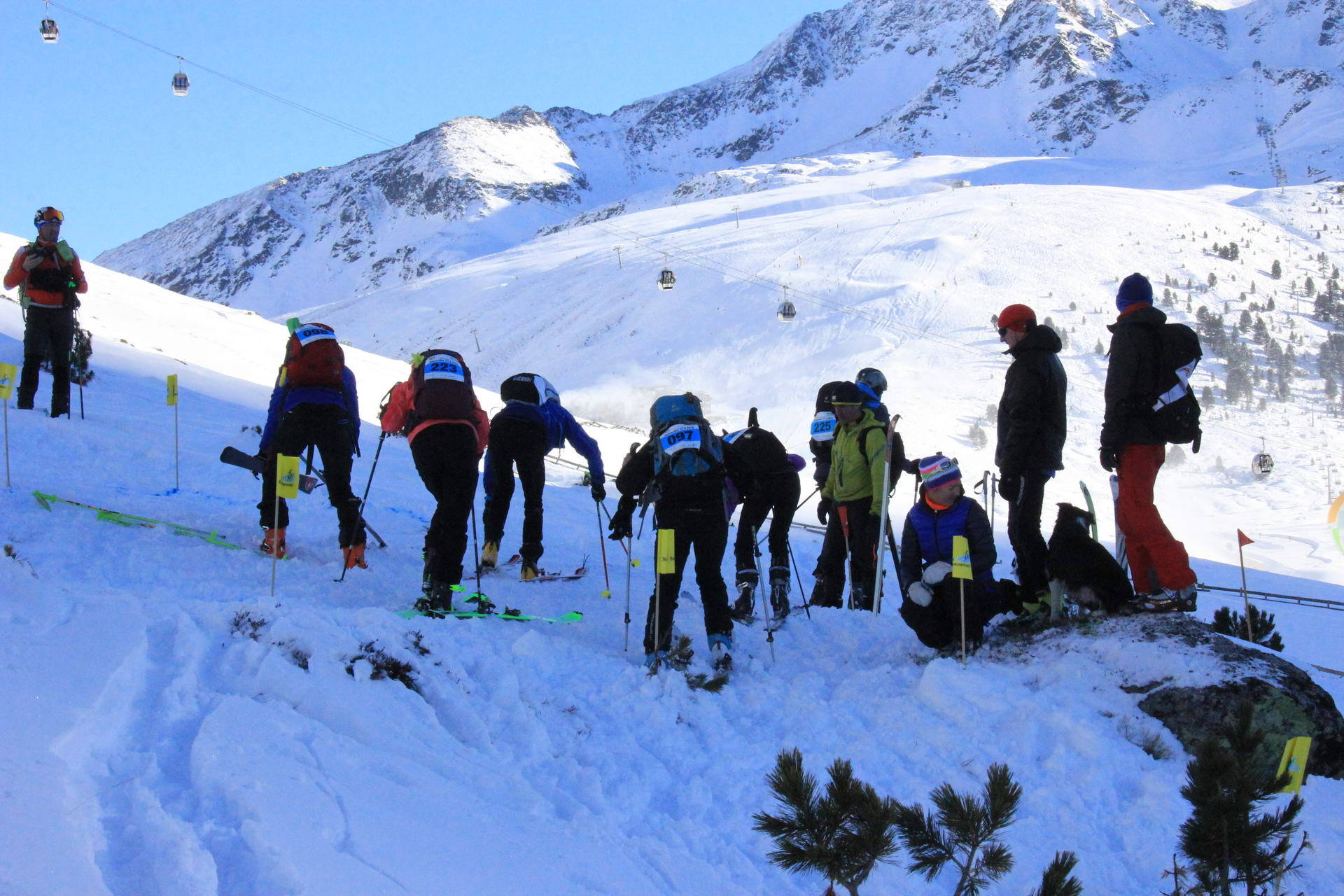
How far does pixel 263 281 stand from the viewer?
183 metres

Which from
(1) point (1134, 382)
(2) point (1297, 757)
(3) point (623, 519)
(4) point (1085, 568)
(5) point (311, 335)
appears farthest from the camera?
(5) point (311, 335)

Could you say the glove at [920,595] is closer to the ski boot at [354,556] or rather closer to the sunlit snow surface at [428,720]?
the sunlit snow surface at [428,720]

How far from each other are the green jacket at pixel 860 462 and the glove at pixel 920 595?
52.0 inches

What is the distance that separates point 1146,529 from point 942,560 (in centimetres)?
102

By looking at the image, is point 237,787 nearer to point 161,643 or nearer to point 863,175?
point 161,643

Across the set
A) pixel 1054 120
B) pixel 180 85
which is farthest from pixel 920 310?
pixel 1054 120

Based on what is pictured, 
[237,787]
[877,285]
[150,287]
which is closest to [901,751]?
[237,787]

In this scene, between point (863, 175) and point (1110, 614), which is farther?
point (863, 175)

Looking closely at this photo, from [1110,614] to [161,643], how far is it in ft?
14.4

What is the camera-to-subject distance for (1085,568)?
5160 mm

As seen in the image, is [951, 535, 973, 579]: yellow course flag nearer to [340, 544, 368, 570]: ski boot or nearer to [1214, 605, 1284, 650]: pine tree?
[1214, 605, 1284, 650]: pine tree

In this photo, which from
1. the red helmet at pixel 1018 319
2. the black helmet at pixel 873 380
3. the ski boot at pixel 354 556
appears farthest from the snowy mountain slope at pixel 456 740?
the black helmet at pixel 873 380

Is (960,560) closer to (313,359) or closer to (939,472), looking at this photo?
(939,472)

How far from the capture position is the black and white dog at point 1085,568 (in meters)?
5.12
